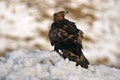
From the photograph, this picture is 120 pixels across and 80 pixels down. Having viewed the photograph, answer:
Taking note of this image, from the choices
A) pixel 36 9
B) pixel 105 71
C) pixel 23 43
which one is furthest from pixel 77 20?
pixel 105 71

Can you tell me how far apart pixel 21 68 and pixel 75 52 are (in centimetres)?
147

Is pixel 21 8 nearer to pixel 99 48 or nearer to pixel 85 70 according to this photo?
pixel 99 48

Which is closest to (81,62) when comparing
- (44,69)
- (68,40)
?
(68,40)

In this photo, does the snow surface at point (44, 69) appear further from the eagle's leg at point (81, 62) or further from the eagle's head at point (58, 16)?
the eagle's head at point (58, 16)

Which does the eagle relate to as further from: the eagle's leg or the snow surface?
the snow surface

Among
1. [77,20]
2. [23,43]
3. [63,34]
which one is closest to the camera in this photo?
[63,34]

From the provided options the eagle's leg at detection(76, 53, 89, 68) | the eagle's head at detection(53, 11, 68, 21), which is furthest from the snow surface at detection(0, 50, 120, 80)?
the eagle's head at detection(53, 11, 68, 21)

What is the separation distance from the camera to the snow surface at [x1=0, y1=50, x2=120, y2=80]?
10375 millimetres

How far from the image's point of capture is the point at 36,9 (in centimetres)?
2466

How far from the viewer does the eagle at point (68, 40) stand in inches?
447

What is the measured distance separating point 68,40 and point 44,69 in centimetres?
105

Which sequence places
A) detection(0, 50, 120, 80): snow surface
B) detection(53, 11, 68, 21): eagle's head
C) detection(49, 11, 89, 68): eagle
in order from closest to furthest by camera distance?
detection(0, 50, 120, 80): snow surface < detection(49, 11, 89, 68): eagle < detection(53, 11, 68, 21): eagle's head

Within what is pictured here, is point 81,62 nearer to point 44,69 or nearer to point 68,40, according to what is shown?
point 68,40

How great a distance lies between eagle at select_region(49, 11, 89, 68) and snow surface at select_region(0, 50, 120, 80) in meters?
0.23
